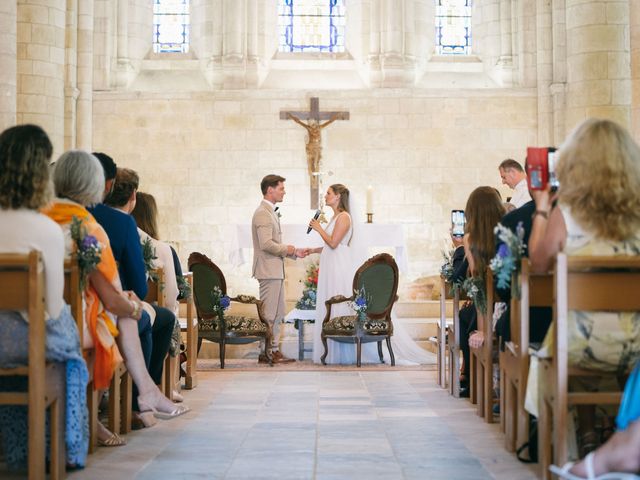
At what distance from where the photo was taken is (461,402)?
22.5ft

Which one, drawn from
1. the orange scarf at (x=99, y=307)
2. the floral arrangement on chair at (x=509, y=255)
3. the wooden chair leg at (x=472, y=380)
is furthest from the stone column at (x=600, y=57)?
the orange scarf at (x=99, y=307)

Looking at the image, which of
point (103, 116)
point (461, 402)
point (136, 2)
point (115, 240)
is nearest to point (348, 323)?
point (461, 402)

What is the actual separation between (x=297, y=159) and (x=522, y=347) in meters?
9.84

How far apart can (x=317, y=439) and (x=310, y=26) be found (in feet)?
35.0

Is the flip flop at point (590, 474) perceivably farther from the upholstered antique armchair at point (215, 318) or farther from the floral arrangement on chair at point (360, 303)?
the upholstered antique armchair at point (215, 318)

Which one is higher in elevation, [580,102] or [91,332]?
[580,102]

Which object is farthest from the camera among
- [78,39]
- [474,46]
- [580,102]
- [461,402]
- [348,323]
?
[474,46]

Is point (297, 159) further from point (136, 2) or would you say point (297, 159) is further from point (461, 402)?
point (461, 402)

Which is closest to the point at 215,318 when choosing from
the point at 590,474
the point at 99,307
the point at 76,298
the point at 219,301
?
the point at 219,301

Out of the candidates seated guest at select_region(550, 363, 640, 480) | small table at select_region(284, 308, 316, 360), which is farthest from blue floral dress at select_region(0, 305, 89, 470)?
small table at select_region(284, 308, 316, 360)

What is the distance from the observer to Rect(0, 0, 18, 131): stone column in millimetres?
10523

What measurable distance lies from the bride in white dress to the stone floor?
1857mm

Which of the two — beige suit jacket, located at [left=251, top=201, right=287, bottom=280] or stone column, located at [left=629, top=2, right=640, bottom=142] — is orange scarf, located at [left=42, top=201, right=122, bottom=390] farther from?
stone column, located at [left=629, top=2, right=640, bottom=142]

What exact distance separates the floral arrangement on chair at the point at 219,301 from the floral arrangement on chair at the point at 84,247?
4.47 meters
